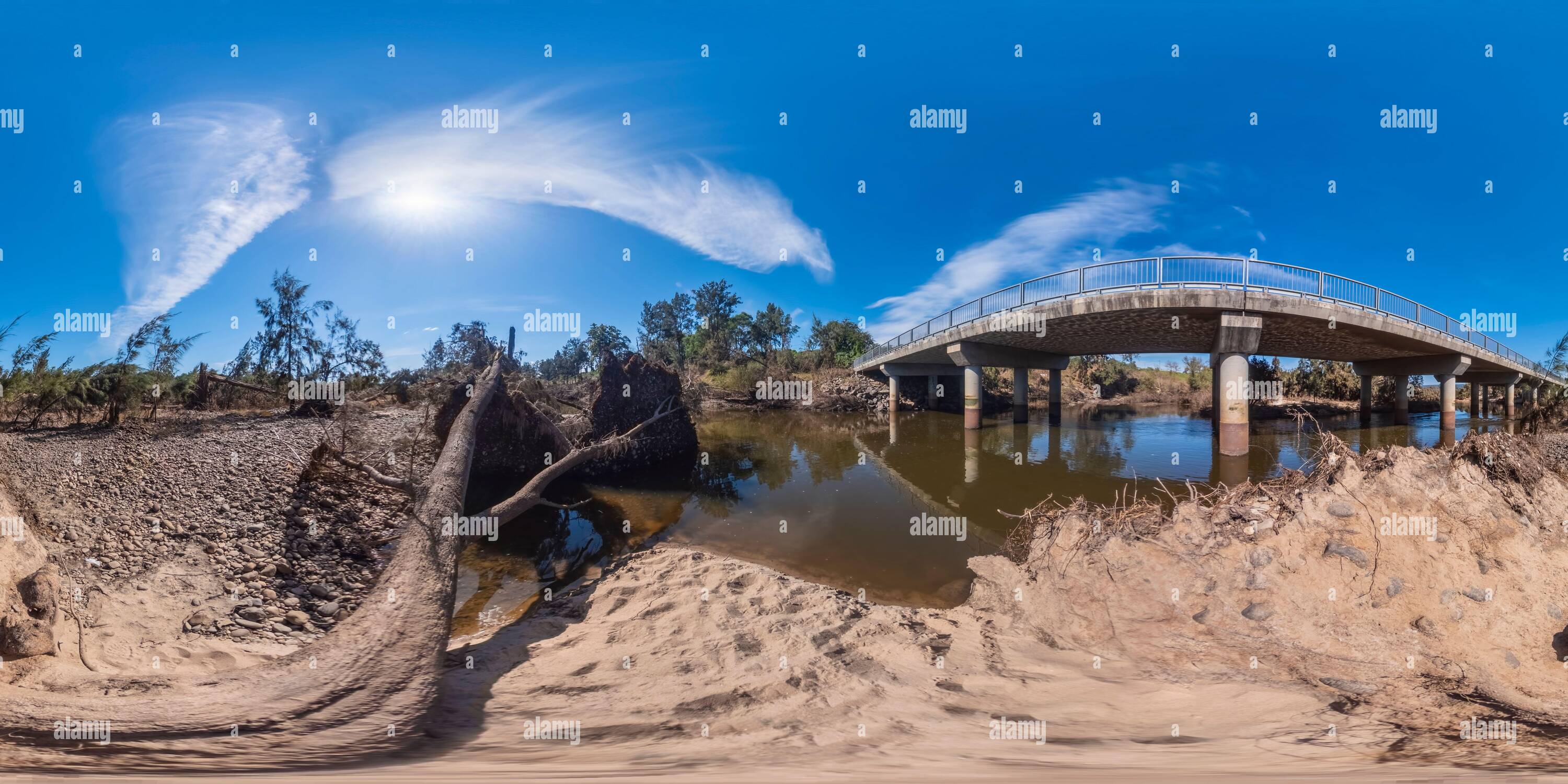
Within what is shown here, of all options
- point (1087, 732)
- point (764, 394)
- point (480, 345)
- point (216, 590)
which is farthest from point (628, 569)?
point (764, 394)

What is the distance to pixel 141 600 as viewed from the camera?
4379 millimetres

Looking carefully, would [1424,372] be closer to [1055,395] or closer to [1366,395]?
[1366,395]

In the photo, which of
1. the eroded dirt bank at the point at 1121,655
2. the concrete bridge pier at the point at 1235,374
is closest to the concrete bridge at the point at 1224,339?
the concrete bridge pier at the point at 1235,374

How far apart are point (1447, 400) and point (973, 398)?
849 inches

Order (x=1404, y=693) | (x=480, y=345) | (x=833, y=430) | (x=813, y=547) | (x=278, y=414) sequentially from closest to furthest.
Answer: (x=1404, y=693)
(x=813, y=547)
(x=480, y=345)
(x=278, y=414)
(x=833, y=430)

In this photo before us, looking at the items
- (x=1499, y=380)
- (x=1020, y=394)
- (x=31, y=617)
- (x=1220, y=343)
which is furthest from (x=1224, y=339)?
(x=1499, y=380)

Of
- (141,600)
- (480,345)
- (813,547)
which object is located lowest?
(813,547)

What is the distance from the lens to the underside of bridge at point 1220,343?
15125 millimetres

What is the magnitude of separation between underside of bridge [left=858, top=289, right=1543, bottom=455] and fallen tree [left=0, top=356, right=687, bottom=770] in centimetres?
1762

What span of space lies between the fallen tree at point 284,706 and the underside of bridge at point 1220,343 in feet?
57.8

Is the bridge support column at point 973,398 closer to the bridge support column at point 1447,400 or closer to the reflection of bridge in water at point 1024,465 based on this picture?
the reflection of bridge in water at point 1024,465

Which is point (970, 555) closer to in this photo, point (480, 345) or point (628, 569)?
point (628, 569)

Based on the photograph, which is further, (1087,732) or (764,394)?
(764,394)

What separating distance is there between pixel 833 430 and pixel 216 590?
2101 cm
